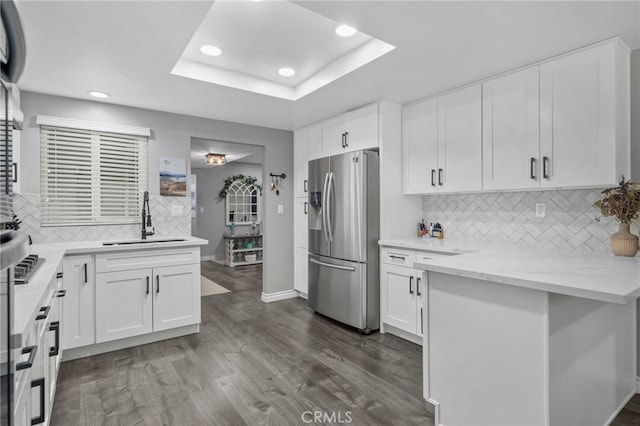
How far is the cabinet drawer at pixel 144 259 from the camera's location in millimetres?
2873

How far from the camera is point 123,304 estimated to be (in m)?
2.95

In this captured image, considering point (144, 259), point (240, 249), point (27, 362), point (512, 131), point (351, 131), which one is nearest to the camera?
point (27, 362)

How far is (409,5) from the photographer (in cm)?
182

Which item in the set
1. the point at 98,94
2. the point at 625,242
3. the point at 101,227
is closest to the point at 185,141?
the point at 98,94

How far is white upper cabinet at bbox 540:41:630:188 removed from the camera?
2.15m

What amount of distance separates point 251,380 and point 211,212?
5914 mm

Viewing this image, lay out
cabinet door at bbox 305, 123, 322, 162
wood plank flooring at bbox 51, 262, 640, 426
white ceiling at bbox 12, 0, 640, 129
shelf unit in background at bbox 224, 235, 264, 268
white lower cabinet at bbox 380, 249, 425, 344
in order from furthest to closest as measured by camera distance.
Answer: shelf unit in background at bbox 224, 235, 264, 268, cabinet door at bbox 305, 123, 322, 162, white lower cabinet at bbox 380, 249, 425, 344, wood plank flooring at bbox 51, 262, 640, 426, white ceiling at bbox 12, 0, 640, 129

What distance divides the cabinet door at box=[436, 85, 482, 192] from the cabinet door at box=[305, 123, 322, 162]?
150 centimetres

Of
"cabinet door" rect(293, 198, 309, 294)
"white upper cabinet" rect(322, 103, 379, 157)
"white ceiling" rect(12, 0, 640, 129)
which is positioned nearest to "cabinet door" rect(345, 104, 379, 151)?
"white upper cabinet" rect(322, 103, 379, 157)

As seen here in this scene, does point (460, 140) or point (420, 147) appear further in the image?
point (420, 147)

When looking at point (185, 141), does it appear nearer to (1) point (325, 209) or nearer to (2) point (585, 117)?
(1) point (325, 209)

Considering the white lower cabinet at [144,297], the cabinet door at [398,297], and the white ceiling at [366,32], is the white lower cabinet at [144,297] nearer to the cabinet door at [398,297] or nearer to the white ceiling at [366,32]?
the white ceiling at [366,32]

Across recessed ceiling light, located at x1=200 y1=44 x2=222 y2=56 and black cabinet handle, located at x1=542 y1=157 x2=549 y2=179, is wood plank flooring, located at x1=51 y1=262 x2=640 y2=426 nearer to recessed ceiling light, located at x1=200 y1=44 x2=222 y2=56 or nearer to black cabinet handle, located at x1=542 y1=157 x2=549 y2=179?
black cabinet handle, located at x1=542 y1=157 x2=549 y2=179

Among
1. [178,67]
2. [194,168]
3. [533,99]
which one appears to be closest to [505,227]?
[533,99]
